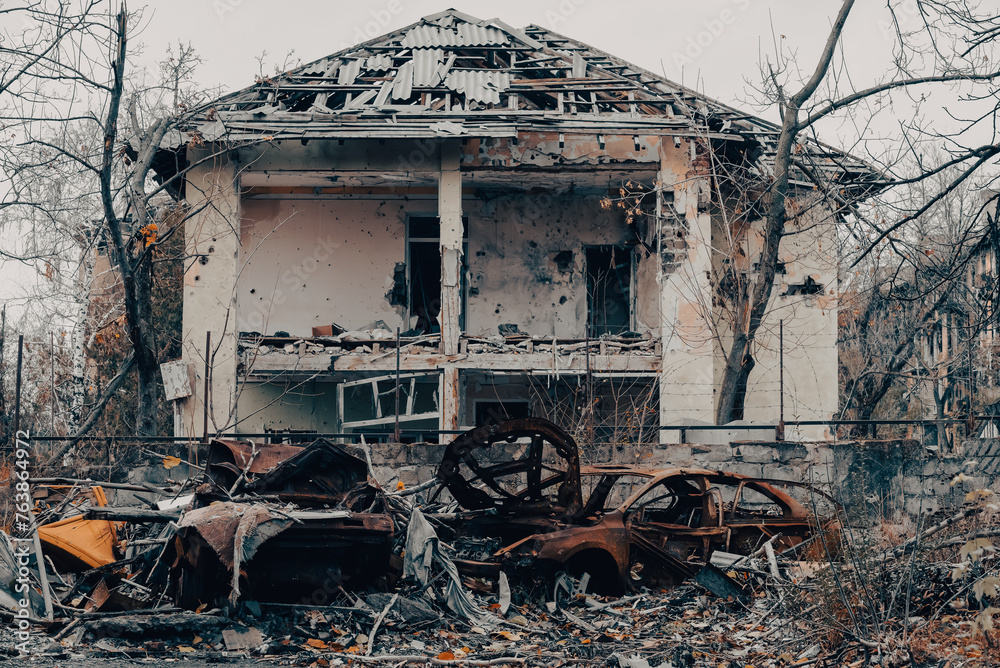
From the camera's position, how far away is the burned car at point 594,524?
341 inches

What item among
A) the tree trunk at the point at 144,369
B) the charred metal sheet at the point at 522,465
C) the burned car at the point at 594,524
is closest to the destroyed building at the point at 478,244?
the tree trunk at the point at 144,369

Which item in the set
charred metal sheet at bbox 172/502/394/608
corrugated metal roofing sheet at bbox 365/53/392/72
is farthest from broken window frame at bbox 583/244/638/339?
charred metal sheet at bbox 172/502/394/608

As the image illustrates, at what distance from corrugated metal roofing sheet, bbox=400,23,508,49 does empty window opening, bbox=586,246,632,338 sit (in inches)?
174

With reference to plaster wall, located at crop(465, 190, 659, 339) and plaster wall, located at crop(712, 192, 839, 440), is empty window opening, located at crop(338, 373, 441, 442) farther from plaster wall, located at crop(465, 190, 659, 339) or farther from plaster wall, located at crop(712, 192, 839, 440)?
plaster wall, located at crop(712, 192, 839, 440)

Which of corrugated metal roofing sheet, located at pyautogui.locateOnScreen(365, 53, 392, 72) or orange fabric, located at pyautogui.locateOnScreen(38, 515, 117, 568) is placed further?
corrugated metal roofing sheet, located at pyautogui.locateOnScreen(365, 53, 392, 72)

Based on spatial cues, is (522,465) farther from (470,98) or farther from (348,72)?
(348,72)

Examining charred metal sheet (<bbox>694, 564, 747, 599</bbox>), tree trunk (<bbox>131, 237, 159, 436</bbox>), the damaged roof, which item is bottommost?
charred metal sheet (<bbox>694, 564, 747, 599</bbox>)

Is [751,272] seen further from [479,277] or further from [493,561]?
[493,561]

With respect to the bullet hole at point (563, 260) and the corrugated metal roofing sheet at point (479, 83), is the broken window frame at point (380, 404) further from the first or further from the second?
the corrugated metal roofing sheet at point (479, 83)

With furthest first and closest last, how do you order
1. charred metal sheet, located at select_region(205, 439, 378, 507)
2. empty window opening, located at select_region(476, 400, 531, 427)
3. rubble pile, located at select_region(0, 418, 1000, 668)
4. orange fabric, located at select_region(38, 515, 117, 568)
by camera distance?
empty window opening, located at select_region(476, 400, 531, 427), orange fabric, located at select_region(38, 515, 117, 568), charred metal sheet, located at select_region(205, 439, 378, 507), rubble pile, located at select_region(0, 418, 1000, 668)

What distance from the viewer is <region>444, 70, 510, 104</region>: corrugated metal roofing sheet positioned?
15586 millimetres

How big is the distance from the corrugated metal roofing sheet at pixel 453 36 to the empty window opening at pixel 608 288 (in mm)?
4424

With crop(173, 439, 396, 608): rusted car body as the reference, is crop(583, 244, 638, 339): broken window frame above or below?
above

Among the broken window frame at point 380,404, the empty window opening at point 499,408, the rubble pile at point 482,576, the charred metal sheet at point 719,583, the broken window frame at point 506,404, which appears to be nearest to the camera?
the rubble pile at point 482,576
